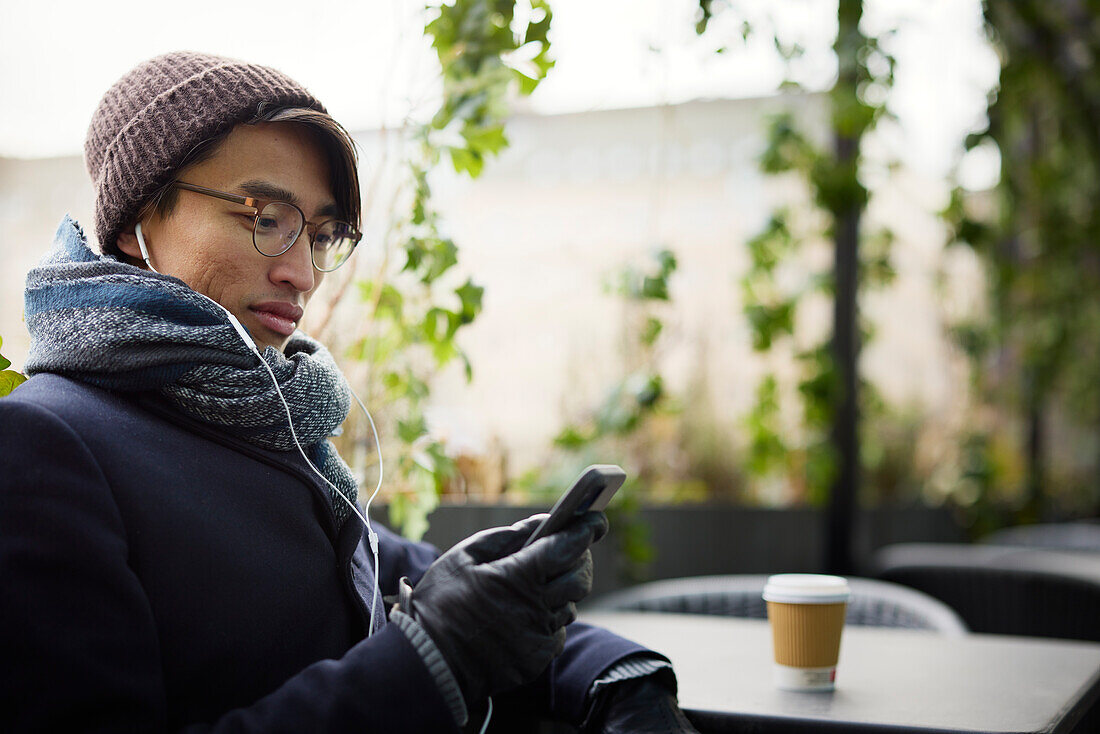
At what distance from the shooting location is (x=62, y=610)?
0.88 meters

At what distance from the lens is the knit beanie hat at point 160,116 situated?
3.81 ft

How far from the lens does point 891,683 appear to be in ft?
4.83

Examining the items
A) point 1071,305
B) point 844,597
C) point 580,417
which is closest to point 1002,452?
point 1071,305

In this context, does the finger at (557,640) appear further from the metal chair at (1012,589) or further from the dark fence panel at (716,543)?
the metal chair at (1012,589)

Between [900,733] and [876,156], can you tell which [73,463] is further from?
[876,156]

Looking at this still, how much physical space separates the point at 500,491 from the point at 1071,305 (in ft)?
11.8

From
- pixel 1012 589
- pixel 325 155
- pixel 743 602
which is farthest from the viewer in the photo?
pixel 1012 589

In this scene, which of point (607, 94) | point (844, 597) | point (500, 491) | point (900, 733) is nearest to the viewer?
point (900, 733)

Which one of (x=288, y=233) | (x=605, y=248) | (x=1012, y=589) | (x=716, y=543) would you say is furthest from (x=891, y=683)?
(x=605, y=248)

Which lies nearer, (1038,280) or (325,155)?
(325,155)

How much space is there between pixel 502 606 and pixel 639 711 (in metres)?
0.33

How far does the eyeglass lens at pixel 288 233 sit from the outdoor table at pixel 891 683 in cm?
74

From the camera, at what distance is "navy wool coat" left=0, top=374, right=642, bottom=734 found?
2.88 ft

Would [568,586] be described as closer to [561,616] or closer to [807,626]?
[561,616]
